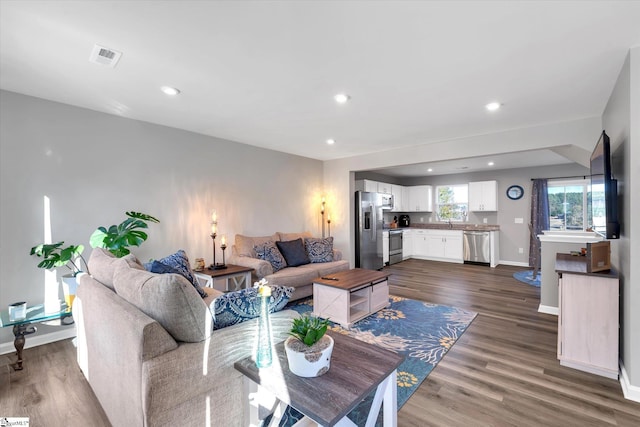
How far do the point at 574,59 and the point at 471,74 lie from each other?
2.31 ft

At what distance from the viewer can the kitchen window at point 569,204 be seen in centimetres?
628

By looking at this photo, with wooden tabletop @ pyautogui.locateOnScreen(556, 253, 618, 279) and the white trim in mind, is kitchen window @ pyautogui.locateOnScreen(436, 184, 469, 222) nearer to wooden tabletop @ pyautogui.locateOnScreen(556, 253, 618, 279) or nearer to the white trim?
the white trim

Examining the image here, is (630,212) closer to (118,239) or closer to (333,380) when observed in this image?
(333,380)

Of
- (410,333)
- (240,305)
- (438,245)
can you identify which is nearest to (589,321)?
(410,333)

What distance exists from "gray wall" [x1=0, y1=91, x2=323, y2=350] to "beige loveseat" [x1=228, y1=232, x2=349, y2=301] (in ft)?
0.91

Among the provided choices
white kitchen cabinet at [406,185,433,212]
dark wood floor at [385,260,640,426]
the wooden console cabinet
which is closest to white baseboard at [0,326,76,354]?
dark wood floor at [385,260,640,426]

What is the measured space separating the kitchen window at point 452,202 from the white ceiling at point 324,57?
450 cm

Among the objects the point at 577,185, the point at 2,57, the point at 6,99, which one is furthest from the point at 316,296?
the point at 577,185

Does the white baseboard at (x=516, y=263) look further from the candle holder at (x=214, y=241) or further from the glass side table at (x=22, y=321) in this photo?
the glass side table at (x=22, y=321)

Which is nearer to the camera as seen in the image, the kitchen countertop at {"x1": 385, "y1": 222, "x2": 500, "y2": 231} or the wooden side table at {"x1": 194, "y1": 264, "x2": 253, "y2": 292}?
the wooden side table at {"x1": 194, "y1": 264, "x2": 253, "y2": 292}

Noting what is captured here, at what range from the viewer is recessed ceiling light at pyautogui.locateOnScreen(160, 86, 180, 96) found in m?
2.64

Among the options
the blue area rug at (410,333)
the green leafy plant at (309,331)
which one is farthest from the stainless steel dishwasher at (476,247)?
the green leafy plant at (309,331)

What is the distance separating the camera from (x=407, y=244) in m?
7.98

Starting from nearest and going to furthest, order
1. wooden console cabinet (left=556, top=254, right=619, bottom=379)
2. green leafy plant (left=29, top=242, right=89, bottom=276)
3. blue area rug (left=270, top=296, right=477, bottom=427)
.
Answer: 1. blue area rug (left=270, top=296, right=477, bottom=427)
2. wooden console cabinet (left=556, top=254, right=619, bottom=379)
3. green leafy plant (left=29, top=242, right=89, bottom=276)
